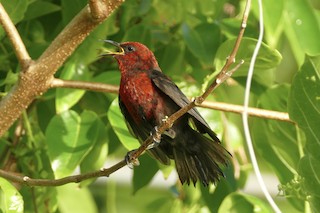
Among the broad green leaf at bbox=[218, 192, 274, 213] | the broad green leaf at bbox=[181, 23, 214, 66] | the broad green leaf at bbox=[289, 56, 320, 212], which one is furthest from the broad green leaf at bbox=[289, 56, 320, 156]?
the broad green leaf at bbox=[181, 23, 214, 66]

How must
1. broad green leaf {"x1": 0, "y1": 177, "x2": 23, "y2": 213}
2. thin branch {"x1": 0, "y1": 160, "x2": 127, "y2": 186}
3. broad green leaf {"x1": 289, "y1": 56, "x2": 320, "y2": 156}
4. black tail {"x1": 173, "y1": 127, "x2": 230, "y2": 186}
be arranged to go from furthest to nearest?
black tail {"x1": 173, "y1": 127, "x2": 230, "y2": 186}, broad green leaf {"x1": 289, "y1": 56, "x2": 320, "y2": 156}, broad green leaf {"x1": 0, "y1": 177, "x2": 23, "y2": 213}, thin branch {"x1": 0, "y1": 160, "x2": 127, "y2": 186}

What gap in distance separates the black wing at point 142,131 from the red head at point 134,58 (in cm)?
25

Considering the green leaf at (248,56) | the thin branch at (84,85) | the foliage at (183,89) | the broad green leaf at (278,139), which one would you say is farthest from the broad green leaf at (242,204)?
the thin branch at (84,85)

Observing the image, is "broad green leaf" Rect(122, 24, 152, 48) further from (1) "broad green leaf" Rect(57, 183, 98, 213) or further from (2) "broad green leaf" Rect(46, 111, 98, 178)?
(1) "broad green leaf" Rect(57, 183, 98, 213)

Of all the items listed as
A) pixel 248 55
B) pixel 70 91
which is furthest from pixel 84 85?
pixel 248 55

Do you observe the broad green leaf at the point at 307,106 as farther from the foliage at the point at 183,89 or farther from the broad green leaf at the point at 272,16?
the broad green leaf at the point at 272,16

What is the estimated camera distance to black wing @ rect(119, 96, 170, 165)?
3.16 metres

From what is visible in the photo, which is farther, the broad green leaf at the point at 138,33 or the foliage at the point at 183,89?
the broad green leaf at the point at 138,33

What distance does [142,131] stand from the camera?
3.26 meters

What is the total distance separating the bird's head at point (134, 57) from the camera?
341cm

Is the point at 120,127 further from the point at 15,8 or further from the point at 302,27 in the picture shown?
the point at 302,27

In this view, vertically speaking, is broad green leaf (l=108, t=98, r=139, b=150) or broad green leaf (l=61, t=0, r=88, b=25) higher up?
broad green leaf (l=61, t=0, r=88, b=25)

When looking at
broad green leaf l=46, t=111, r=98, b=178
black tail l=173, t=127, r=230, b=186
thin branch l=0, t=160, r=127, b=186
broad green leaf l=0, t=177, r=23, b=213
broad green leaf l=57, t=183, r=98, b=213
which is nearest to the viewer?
thin branch l=0, t=160, r=127, b=186

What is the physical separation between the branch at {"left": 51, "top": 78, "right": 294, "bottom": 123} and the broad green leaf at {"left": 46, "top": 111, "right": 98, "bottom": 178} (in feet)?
0.39
